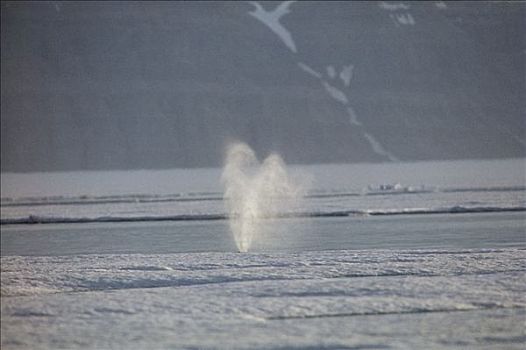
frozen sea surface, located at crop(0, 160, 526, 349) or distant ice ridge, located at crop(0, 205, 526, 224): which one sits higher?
distant ice ridge, located at crop(0, 205, 526, 224)

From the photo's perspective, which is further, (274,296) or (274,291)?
(274,291)

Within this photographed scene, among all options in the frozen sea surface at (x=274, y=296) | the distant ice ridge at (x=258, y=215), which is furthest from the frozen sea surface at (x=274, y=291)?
the distant ice ridge at (x=258, y=215)

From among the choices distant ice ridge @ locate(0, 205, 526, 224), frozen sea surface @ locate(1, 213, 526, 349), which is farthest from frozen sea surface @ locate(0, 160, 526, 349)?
distant ice ridge @ locate(0, 205, 526, 224)

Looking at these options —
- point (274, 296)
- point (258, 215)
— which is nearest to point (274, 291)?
point (274, 296)

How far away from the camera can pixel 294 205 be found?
3828cm

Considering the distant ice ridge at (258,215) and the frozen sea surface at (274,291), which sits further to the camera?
the distant ice ridge at (258,215)

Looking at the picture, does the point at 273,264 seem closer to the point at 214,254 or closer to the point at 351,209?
the point at 214,254

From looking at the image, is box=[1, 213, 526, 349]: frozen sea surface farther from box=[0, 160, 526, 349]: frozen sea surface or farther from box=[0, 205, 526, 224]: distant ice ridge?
box=[0, 205, 526, 224]: distant ice ridge

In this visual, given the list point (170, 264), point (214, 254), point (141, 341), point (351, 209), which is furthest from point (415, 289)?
point (351, 209)

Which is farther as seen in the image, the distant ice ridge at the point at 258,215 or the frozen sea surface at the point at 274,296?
the distant ice ridge at the point at 258,215

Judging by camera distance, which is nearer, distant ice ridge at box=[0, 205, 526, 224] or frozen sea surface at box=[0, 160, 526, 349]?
frozen sea surface at box=[0, 160, 526, 349]

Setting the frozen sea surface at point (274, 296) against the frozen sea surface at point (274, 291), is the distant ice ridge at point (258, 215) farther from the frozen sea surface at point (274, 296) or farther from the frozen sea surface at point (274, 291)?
the frozen sea surface at point (274, 296)

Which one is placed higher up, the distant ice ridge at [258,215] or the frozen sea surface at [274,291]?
the distant ice ridge at [258,215]

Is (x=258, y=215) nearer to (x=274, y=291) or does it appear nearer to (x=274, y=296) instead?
(x=274, y=291)
